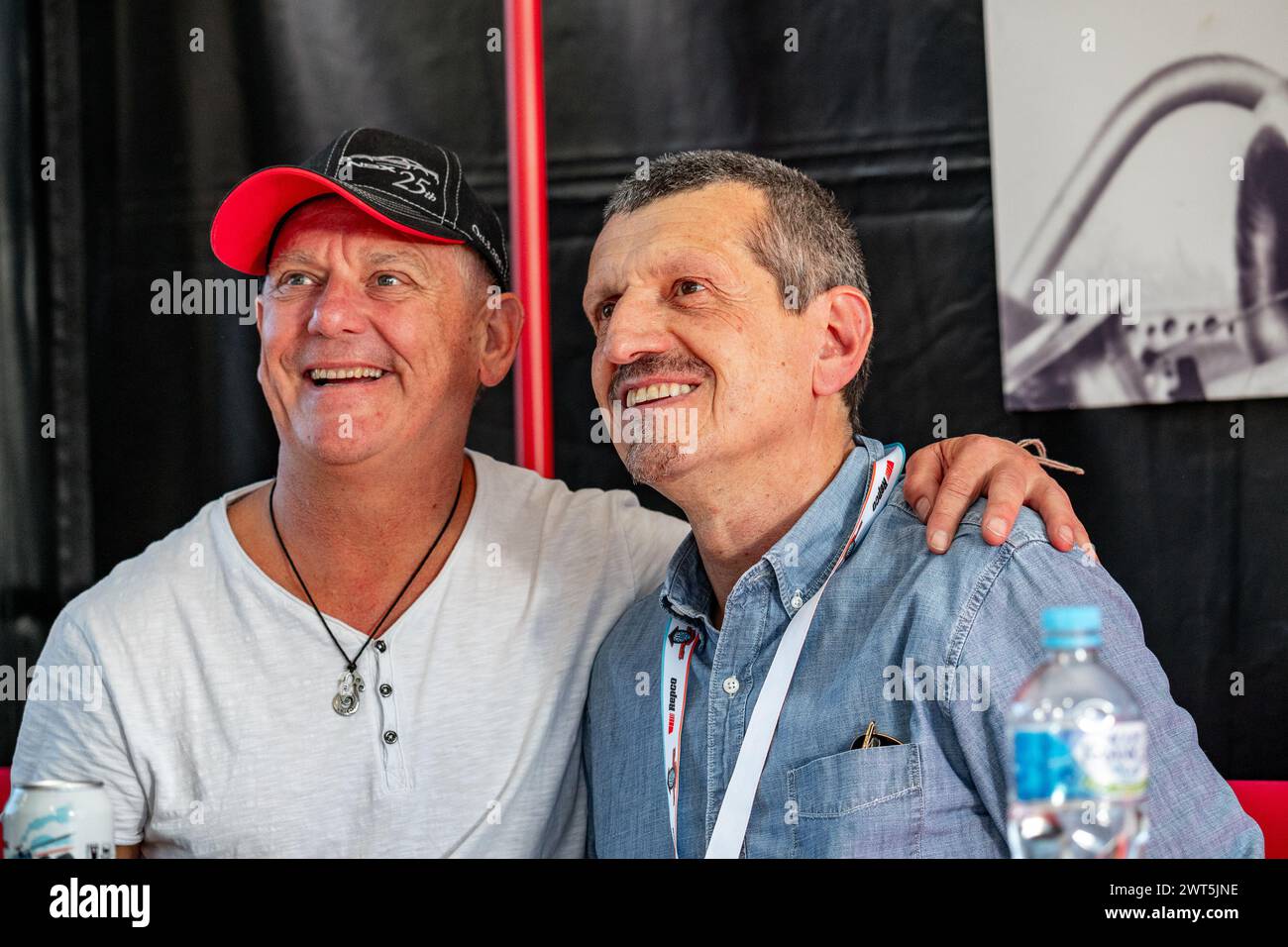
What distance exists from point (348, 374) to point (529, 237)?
1.70 feet

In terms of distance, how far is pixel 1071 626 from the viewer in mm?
889

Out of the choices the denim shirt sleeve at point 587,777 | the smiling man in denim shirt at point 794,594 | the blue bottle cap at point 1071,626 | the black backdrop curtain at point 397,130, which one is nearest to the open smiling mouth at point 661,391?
the smiling man in denim shirt at point 794,594

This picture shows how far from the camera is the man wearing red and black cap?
5.20 feet

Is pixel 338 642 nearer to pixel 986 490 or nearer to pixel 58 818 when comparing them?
pixel 58 818

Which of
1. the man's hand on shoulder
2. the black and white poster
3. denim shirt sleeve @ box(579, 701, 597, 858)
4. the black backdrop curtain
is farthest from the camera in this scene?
the black backdrop curtain

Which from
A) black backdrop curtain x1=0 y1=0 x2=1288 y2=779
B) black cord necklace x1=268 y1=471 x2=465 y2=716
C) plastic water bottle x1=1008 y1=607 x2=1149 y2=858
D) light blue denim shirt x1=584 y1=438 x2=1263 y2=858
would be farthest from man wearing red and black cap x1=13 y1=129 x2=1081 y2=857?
black backdrop curtain x1=0 y1=0 x2=1288 y2=779

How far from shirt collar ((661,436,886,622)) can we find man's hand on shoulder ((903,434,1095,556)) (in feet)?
0.24

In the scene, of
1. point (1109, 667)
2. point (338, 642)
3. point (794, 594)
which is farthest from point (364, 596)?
point (1109, 667)

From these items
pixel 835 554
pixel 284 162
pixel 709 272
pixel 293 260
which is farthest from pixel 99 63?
pixel 835 554

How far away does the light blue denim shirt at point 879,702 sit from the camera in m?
1.27

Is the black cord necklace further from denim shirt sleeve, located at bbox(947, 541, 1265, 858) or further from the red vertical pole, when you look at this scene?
denim shirt sleeve, located at bbox(947, 541, 1265, 858)

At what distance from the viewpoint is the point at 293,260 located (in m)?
1.76
